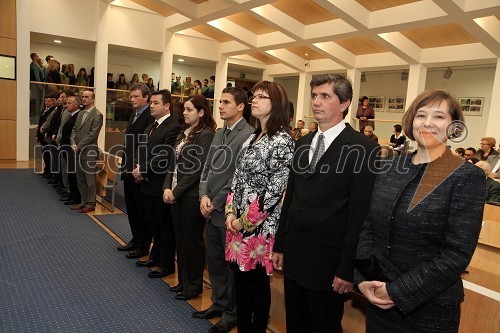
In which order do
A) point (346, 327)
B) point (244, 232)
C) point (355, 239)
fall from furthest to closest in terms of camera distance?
point (346, 327)
point (244, 232)
point (355, 239)

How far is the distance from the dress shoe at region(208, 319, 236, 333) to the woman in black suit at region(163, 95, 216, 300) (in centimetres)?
51

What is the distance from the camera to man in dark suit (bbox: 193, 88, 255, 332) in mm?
2455

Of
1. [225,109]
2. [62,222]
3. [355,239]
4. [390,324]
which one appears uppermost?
[225,109]

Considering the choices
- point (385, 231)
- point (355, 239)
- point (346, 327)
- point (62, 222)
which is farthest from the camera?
point (62, 222)

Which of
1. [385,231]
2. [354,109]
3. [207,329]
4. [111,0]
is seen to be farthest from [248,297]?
[354,109]

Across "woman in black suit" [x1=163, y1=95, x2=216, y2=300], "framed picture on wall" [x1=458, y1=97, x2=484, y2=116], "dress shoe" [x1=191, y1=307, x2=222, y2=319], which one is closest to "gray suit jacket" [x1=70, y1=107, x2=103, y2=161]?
"woman in black suit" [x1=163, y1=95, x2=216, y2=300]

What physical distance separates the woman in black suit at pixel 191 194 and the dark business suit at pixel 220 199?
181 mm

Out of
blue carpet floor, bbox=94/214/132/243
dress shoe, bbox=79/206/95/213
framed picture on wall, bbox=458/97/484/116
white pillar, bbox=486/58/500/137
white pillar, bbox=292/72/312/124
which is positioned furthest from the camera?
white pillar, bbox=292/72/312/124

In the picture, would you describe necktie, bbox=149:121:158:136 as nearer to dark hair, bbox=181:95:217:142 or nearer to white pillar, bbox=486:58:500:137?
dark hair, bbox=181:95:217:142

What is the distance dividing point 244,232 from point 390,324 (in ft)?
2.96

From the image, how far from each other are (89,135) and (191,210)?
287 cm

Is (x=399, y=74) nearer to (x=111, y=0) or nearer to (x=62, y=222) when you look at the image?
(x=111, y=0)

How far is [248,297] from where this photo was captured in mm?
2172

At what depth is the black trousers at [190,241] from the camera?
9.31 ft
